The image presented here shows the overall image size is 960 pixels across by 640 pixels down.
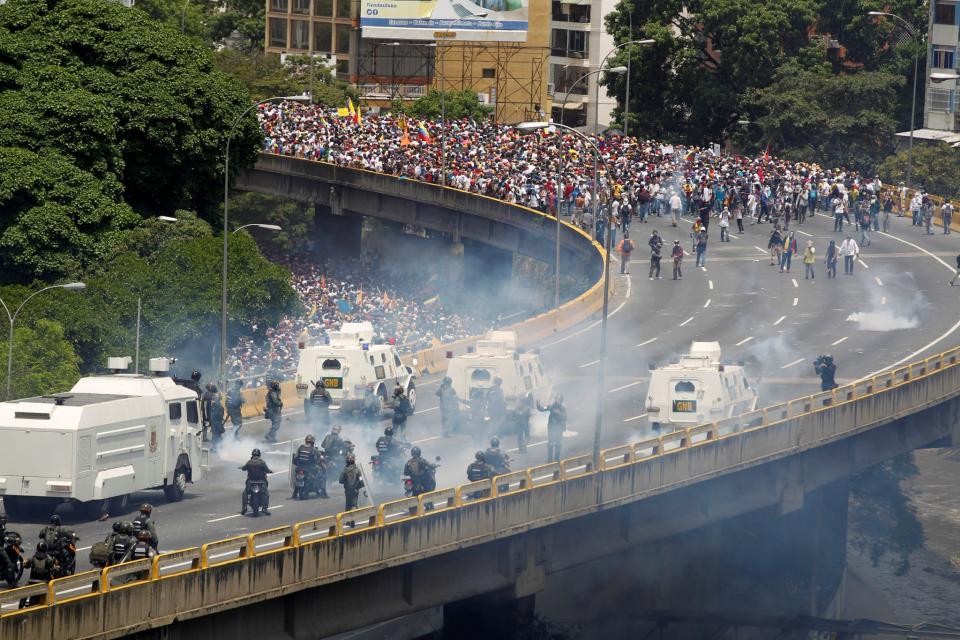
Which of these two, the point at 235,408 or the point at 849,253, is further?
the point at 849,253

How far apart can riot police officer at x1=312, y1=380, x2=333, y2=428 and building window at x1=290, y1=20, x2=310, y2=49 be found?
101 metres

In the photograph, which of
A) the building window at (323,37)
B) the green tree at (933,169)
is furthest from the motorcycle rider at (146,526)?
the building window at (323,37)

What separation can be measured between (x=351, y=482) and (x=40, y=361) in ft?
68.5

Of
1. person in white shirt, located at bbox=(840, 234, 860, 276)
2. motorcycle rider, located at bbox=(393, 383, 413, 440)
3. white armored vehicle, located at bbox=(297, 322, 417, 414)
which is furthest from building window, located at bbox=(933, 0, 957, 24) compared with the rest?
motorcycle rider, located at bbox=(393, 383, 413, 440)

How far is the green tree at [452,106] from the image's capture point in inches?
4574

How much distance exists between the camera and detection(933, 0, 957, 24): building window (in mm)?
106875

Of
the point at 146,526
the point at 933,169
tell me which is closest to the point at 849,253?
the point at 933,169

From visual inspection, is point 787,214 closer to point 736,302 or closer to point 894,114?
point 736,302

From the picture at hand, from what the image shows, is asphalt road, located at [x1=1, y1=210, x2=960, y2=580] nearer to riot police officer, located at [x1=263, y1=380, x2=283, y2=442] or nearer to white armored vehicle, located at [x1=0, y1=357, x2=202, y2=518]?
riot police officer, located at [x1=263, y1=380, x2=283, y2=442]

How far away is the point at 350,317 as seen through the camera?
68.9 meters

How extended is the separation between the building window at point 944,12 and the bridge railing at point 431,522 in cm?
6471

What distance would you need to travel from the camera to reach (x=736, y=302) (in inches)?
2566

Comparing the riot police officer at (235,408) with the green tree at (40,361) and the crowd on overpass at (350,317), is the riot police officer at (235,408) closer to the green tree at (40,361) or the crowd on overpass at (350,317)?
the crowd on overpass at (350,317)

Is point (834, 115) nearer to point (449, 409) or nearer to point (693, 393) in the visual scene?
point (693, 393)
